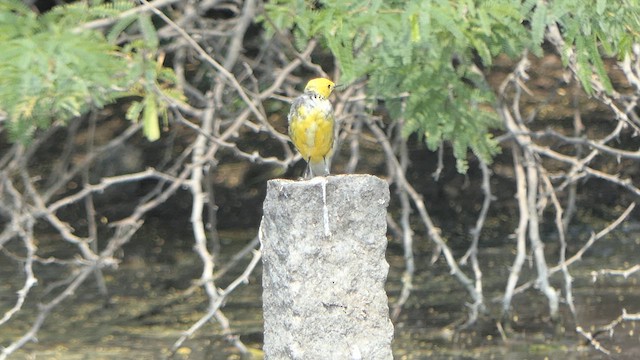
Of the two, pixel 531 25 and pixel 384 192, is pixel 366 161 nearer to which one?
pixel 531 25

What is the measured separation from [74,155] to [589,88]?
616cm

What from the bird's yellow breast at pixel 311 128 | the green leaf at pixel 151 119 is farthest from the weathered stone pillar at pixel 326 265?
the green leaf at pixel 151 119

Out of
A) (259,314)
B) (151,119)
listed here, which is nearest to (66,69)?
(151,119)

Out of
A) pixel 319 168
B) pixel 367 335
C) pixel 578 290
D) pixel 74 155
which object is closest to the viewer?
pixel 367 335

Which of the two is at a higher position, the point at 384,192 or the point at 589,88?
the point at 589,88

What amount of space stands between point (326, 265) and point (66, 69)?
82.9 inches

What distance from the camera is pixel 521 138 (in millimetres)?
7297

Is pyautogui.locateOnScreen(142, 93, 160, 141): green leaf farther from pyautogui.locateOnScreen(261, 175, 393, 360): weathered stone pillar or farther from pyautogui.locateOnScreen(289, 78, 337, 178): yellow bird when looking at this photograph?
pyautogui.locateOnScreen(261, 175, 393, 360): weathered stone pillar

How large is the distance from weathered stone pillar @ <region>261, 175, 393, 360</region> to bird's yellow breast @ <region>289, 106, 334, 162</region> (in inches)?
28.4

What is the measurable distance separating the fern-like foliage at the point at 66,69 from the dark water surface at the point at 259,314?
5.67 feet

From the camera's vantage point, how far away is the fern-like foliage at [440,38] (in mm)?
5473

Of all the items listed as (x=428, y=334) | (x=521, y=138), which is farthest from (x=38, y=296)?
(x=521, y=138)

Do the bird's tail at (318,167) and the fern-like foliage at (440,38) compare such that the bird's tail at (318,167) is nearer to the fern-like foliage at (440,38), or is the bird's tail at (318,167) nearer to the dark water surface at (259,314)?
the fern-like foliage at (440,38)

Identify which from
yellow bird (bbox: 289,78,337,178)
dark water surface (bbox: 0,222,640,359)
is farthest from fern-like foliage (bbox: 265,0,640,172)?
dark water surface (bbox: 0,222,640,359)
